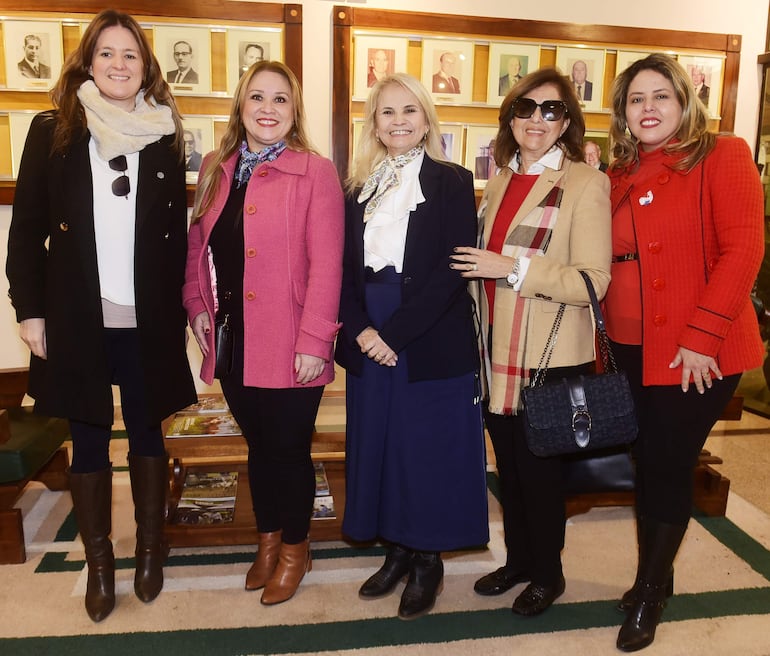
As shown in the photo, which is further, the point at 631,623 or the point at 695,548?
the point at 695,548

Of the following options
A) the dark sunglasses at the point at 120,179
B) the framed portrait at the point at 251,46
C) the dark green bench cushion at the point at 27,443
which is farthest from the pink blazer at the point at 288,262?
the framed portrait at the point at 251,46

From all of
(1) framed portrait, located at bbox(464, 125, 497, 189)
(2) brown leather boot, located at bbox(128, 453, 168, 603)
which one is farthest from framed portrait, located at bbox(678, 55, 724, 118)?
(2) brown leather boot, located at bbox(128, 453, 168, 603)

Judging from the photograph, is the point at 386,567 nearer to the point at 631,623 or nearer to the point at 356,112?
the point at 631,623

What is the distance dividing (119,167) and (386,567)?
1.48 meters

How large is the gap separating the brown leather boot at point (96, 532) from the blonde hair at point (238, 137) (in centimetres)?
86

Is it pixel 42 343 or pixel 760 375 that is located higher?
pixel 42 343

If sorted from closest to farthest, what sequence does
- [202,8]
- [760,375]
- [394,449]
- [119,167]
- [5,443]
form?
[119,167] → [394,449] → [5,443] → [202,8] → [760,375]

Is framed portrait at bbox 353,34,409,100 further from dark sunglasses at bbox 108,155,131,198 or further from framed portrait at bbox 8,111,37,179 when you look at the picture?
dark sunglasses at bbox 108,155,131,198

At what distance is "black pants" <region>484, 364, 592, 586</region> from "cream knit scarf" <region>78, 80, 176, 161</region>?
4.19 feet

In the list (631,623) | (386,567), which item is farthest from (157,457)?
(631,623)

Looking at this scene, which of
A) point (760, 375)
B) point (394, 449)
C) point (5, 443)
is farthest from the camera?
point (760, 375)

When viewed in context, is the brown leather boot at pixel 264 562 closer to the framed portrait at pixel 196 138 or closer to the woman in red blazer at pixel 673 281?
the woman in red blazer at pixel 673 281

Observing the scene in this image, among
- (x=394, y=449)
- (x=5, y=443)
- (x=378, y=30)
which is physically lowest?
(x=5, y=443)

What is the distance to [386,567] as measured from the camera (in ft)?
7.30
